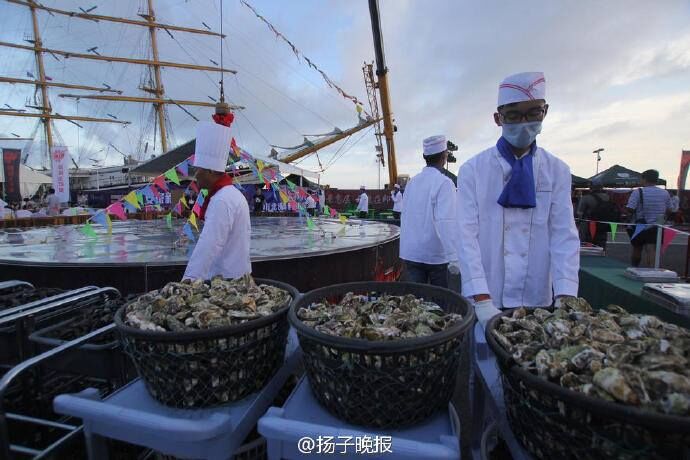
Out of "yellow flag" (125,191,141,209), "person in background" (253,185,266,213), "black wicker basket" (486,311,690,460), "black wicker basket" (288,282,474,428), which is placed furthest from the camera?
"person in background" (253,185,266,213)

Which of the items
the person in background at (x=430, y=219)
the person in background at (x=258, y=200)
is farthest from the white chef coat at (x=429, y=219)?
the person in background at (x=258, y=200)

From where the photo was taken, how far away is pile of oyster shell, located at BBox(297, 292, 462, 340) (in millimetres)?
1144

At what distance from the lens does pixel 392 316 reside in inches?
51.8

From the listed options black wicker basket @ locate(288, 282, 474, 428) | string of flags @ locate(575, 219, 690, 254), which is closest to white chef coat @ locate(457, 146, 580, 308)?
black wicker basket @ locate(288, 282, 474, 428)

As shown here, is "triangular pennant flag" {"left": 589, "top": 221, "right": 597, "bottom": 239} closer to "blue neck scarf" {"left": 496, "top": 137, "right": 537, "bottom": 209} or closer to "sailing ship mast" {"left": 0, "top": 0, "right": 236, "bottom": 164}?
"blue neck scarf" {"left": 496, "top": 137, "right": 537, "bottom": 209}

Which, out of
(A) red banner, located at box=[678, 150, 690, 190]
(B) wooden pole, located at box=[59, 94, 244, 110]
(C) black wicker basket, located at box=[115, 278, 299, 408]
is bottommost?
(C) black wicker basket, located at box=[115, 278, 299, 408]

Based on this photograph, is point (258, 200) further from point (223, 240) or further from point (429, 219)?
point (223, 240)

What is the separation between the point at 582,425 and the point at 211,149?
2625mm

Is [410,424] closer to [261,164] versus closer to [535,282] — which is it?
[535,282]

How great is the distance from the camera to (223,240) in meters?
2.47

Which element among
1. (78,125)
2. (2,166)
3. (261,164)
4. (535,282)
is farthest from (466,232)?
(78,125)

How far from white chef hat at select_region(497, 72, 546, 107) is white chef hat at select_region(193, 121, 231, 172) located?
194cm

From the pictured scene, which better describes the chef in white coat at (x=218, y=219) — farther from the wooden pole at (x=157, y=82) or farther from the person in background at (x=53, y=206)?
the wooden pole at (x=157, y=82)

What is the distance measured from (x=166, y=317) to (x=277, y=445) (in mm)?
574
